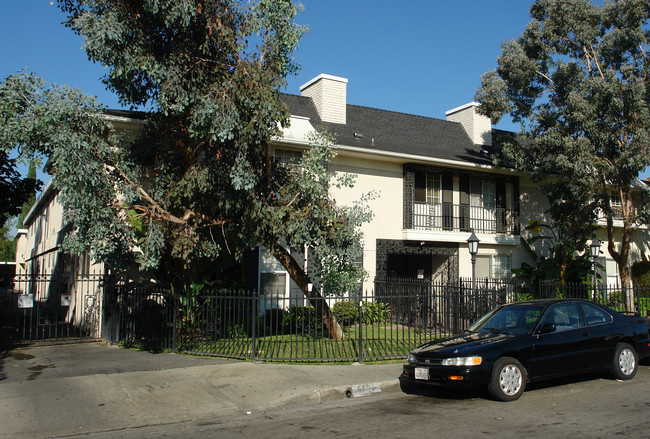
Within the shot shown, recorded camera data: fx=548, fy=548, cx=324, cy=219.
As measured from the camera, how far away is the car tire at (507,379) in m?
7.69

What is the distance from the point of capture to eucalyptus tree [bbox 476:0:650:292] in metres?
16.8

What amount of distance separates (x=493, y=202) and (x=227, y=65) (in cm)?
1353

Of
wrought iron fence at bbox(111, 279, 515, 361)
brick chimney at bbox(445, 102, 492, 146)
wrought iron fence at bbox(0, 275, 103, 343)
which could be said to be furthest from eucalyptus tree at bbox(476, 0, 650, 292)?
wrought iron fence at bbox(0, 275, 103, 343)

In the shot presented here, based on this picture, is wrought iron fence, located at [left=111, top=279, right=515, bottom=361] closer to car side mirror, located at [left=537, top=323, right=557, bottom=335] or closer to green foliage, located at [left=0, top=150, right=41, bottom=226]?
car side mirror, located at [left=537, top=323, right=557, bottom=335]

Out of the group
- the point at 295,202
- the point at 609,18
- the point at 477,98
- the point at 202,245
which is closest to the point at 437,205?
the point at 477,98

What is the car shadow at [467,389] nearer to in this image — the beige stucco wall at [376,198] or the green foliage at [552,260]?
the beige stucco wall at [376,198]

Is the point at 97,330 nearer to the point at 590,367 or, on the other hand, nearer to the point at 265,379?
the point at 265,379

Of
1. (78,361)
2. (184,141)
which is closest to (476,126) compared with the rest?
(184,141)

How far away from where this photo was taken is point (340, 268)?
11.7m

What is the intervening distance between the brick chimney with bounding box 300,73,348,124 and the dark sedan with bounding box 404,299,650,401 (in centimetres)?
1228

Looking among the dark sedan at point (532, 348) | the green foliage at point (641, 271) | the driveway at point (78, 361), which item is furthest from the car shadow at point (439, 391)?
the green foliage at point (641, 271)

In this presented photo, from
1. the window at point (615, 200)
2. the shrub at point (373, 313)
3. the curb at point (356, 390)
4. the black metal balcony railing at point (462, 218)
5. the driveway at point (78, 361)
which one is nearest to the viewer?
the curb at point (356, 390)

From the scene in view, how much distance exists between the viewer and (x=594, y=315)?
30.0ft

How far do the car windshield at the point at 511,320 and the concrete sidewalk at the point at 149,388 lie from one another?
5.81ft
